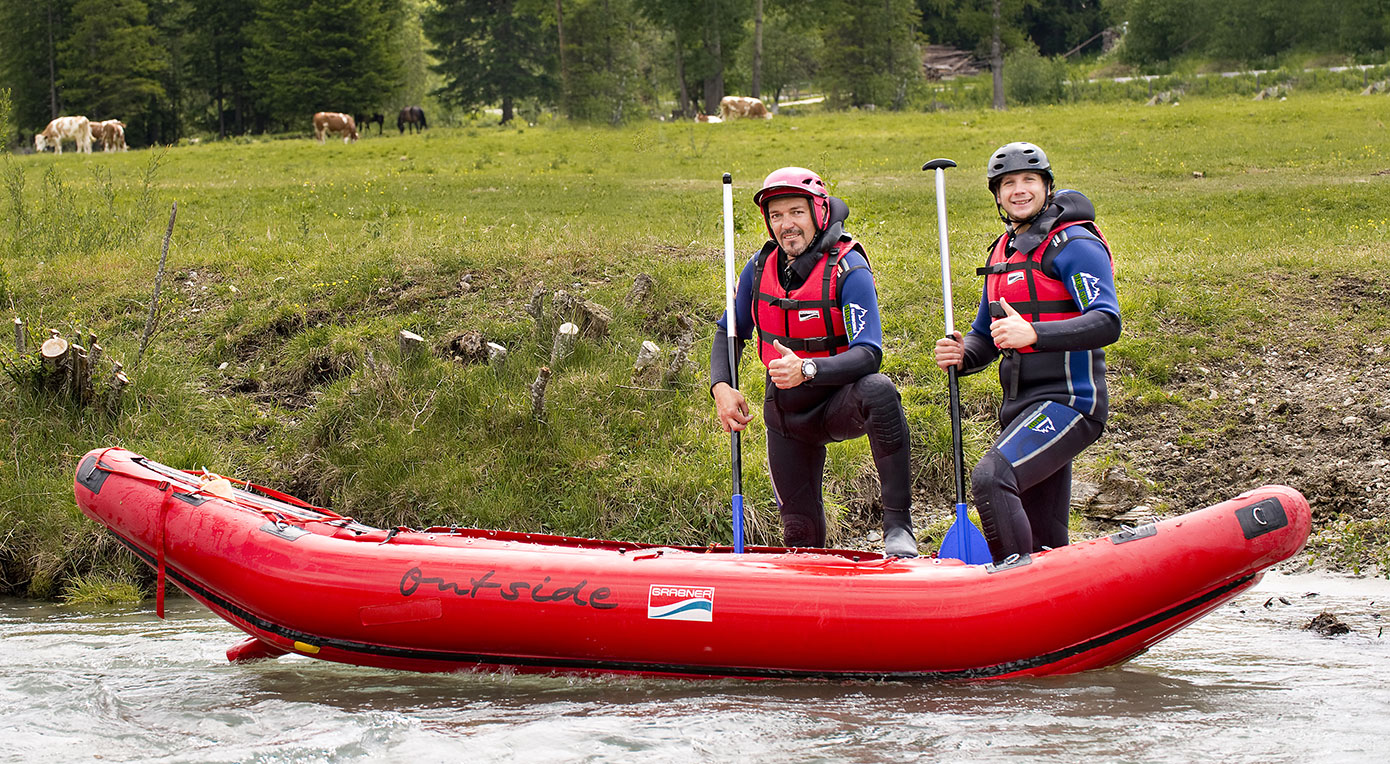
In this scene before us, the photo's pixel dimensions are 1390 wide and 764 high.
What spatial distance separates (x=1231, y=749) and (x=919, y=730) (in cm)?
95

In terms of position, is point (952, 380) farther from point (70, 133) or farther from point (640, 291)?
point (70, 133)

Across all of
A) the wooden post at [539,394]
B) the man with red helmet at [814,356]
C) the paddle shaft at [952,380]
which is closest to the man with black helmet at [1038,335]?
the paddle shaft at [952,380]

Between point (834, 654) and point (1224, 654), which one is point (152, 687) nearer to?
point (834, 654)

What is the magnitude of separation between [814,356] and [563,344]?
3427mm

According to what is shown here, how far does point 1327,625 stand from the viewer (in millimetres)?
4988

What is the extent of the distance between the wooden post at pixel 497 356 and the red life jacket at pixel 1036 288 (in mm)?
4277

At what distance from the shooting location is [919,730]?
3.95 m

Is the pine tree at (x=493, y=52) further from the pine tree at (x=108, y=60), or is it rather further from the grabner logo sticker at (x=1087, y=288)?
the grabner logo sticker at (x=1087, y=288)

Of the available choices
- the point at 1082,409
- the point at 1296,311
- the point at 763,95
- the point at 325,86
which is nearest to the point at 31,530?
the point at 1082,409

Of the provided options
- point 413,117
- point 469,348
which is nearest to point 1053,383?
point 469,348

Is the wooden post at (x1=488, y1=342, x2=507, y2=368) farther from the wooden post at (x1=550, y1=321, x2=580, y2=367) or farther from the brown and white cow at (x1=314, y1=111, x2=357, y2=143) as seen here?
the brown and white cow at (x1=314, y1=111, x2=357, y2=143)

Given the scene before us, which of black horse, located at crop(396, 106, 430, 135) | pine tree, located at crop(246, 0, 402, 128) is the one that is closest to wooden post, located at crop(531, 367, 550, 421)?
black horse, located at crop(396, 106, 430, 135)

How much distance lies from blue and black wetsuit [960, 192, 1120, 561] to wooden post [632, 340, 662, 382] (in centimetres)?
355

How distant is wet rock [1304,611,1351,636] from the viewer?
494 centimetres
